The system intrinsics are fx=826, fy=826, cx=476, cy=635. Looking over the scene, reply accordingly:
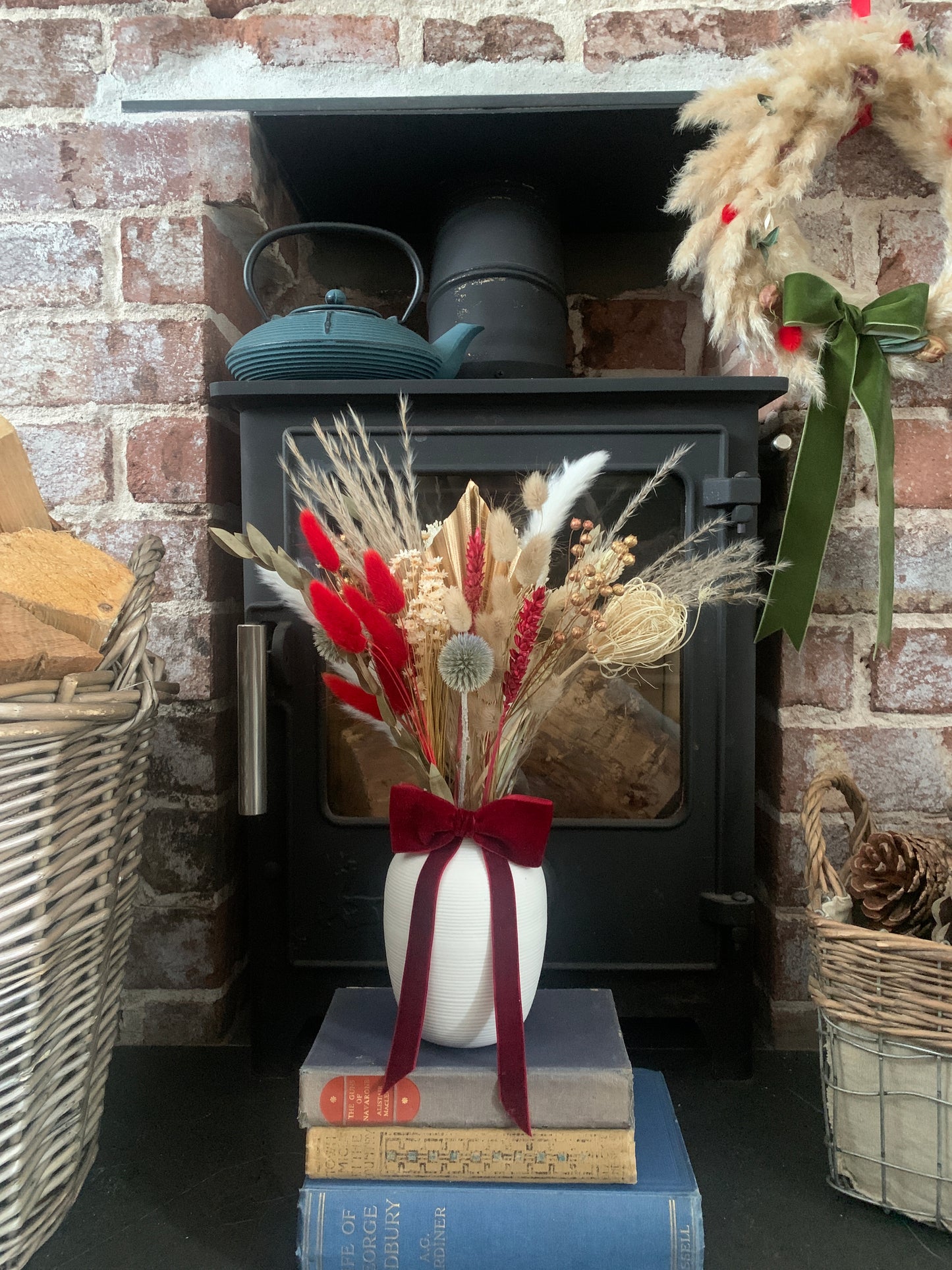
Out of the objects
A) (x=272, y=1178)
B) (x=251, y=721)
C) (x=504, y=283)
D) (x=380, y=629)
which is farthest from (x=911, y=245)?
(x=272, y=1178)

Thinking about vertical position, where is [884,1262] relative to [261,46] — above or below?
below

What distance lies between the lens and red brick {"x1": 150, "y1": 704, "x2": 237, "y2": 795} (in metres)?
0.95

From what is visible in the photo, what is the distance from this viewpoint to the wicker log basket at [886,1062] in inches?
25.3

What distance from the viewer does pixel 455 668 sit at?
1.89 feet

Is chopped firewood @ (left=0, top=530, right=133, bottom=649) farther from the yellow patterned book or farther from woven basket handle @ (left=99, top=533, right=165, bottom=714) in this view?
the yellow patterned book

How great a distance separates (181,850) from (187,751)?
12 cm

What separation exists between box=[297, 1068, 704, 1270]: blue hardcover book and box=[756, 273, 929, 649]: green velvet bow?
21.3 inches

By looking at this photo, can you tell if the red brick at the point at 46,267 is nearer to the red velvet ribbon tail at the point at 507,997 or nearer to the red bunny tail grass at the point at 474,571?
the red bunny tail grass at the point at 474,571

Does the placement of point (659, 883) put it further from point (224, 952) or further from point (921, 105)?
point (921, 105)

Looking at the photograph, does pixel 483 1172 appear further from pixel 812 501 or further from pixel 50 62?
pixel 50 62

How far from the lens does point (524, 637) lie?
604 mm

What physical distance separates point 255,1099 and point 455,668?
21.8 inches

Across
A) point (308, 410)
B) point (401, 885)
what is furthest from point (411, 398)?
point (401, 885)

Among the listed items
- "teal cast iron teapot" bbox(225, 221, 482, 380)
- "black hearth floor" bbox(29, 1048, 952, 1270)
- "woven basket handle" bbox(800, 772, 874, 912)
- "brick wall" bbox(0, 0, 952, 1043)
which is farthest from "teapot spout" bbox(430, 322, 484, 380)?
"black hearth floor" bbox(29, 1048, 952, 1270)
